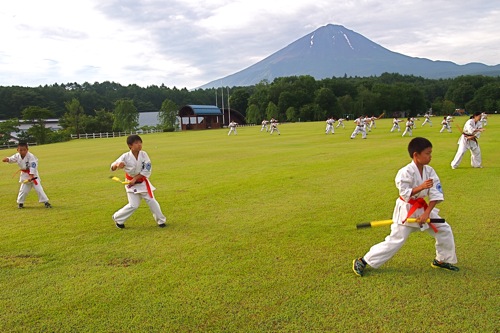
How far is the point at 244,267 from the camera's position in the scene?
5648 mm

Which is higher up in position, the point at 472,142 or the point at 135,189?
the point at 472,142

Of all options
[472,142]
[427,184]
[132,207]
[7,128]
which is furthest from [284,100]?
[427,184]

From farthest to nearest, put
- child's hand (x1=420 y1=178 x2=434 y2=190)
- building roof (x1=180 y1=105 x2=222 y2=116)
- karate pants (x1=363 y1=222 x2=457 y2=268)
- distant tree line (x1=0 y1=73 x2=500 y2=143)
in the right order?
1. building roof (x1=180 y1=105 x2=222 y2=116)
2. distant tree line (x1=0 y1=73 x2=500 y2=143)
3. karate pants (x1=363 y1=222 x2=457 y2=268)
4. child's hand (x1=420 y1=178 x2=434 y2=190)

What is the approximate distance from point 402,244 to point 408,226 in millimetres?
250

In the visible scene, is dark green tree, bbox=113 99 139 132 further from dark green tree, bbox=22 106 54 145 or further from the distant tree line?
dark green tree, bbox=22 106 54 145

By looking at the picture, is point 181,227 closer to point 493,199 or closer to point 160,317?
point 160,317

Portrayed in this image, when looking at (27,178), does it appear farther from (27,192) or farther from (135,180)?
(135,180)

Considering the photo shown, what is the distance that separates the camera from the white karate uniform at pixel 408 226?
509 cm

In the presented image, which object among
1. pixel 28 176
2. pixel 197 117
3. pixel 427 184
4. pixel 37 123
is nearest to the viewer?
pixel 427 184

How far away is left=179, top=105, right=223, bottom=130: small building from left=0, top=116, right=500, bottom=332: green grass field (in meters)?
64.4

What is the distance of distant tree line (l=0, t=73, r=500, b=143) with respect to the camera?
73750 millimetres

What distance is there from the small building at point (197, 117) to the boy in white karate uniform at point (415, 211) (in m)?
70.8

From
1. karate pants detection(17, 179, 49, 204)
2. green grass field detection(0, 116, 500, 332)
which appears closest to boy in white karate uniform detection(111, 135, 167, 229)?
green grass field detection(0, 116, 500, 332)

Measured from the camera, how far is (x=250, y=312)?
4418mm
